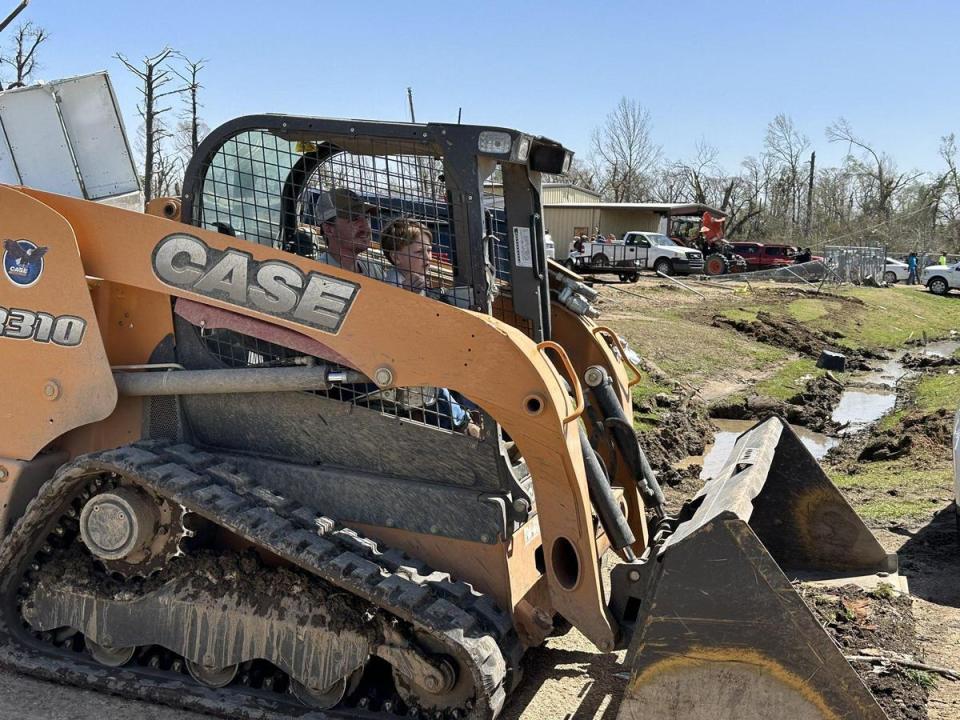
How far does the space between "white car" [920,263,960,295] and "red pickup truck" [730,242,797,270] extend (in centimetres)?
575

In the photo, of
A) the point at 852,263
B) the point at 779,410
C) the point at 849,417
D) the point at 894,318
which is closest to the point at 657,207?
the point at 852,263

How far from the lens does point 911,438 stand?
10.1m

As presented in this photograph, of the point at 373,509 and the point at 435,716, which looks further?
the point at 373,509

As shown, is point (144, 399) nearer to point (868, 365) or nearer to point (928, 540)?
point (928, 540)

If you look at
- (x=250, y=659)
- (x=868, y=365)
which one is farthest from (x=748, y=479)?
(x=868, y=365)

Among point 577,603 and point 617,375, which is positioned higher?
point 617,375

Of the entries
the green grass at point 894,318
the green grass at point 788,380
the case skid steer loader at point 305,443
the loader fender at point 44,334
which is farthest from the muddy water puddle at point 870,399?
the loader fender at point 44,334

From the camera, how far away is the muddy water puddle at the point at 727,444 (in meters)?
10.1

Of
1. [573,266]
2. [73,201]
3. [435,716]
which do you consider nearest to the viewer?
[435,716]

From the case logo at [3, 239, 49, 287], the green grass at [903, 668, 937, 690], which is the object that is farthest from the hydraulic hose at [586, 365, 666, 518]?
the case logo at [3, 239, 49, 287]

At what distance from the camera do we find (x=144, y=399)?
4.82 m

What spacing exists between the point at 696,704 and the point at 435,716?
110cm

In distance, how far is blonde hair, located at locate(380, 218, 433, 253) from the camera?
4.54 metres

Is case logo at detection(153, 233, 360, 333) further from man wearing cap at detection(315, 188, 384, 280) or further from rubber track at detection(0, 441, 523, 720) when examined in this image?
rubber track at detection(0, 441, 523, 720)
